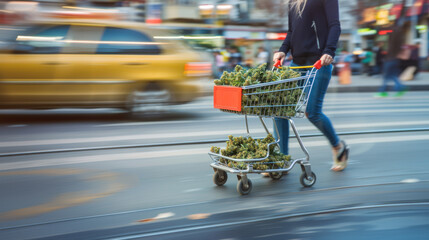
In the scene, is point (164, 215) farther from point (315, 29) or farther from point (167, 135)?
point (167, 135)

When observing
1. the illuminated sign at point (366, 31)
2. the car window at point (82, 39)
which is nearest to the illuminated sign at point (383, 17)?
the illuminated sign at point (366, 31)

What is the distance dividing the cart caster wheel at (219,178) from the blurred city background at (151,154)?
1.7 inches

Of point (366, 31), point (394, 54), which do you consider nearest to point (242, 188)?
point (394, 54)

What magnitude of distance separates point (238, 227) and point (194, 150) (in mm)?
2800

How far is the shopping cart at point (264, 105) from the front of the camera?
3.83m

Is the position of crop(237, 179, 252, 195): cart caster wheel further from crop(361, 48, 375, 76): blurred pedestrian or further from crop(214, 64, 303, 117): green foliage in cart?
crop(361, 48, 375, 76): blurred pedestrian

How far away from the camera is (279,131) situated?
4645mm

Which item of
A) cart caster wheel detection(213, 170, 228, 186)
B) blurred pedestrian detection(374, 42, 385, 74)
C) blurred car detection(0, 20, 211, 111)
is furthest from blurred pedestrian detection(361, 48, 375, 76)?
cart caster wheel detection(213, 170, 228, 186)

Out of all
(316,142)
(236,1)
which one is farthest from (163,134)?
(236,1)

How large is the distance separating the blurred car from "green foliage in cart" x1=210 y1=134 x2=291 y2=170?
4.56 metres

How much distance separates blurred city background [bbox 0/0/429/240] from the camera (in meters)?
3.39

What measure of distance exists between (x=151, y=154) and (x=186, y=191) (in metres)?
1.68

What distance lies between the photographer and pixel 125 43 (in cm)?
859

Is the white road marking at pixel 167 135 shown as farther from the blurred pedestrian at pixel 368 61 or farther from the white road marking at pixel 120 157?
the blurred pedestrian at pixel 368 61
